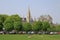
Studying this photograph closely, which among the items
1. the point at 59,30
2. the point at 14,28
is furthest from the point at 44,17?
the point at 14,28

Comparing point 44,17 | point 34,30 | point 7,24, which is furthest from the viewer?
point 44,17

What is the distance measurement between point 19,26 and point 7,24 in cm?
481

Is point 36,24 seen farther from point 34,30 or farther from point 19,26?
point 19,26

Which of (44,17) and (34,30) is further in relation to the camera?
(44,17)

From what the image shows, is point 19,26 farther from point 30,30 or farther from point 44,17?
point 44,17

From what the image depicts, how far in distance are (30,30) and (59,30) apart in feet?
44.9

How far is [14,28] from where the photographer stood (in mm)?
70938

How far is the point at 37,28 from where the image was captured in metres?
72.9

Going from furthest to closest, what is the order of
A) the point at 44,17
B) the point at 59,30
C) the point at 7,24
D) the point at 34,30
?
the point at 44,17, the point at 59,30, the point at 34,30, the point at 7,24

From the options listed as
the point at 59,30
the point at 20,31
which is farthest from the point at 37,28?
the point at 59,30

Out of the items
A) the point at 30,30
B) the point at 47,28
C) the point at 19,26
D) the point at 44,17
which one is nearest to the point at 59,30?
the point at 47,28

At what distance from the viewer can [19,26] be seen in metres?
70.4

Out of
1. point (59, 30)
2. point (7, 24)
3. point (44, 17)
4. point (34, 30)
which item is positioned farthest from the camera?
point (44, 17)

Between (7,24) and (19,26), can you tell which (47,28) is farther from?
(7,24)
